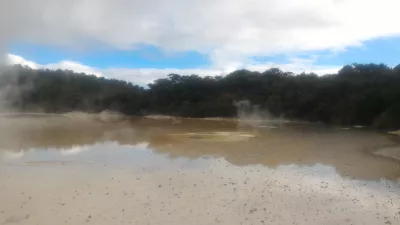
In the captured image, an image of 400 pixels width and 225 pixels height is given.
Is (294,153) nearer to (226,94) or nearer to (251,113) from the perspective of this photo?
(251,113)

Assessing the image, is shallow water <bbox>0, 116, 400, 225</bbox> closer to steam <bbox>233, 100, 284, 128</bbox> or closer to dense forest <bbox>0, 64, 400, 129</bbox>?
dense forest <bbox>0, 64, 400, 129</bbox>

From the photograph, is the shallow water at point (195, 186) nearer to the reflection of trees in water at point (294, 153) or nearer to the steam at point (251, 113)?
the reflection of trees in water at point (294, 153)

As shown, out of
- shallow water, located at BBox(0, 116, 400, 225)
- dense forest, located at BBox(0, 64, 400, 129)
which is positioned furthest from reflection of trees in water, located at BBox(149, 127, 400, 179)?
dense forest, located at BBox(0, 64, 400, 129)

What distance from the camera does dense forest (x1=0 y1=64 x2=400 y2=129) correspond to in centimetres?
4468

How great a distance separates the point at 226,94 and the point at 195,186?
53398mm

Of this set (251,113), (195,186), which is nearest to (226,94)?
(251,113)

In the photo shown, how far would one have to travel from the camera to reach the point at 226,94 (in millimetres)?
65688

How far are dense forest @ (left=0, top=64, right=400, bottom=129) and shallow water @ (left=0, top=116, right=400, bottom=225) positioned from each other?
78.4 ft

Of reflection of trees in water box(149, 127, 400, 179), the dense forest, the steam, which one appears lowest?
reflection of trees in water box(149, 127, 400, 179)

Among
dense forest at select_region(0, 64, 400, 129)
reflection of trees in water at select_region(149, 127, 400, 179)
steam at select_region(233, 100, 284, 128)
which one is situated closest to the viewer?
reflection of trees in water at select_region(149, 127, 400, 179)

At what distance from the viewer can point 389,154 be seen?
828 inches

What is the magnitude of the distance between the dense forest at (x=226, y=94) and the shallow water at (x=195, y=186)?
941 inches

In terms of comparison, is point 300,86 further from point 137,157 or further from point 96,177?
point 96,177

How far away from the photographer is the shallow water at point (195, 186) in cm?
963
